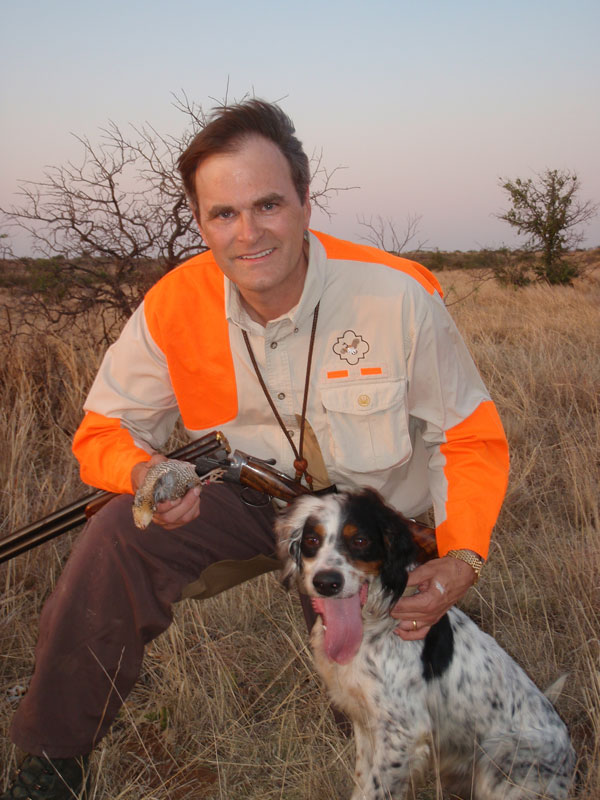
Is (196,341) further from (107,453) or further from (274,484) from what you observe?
(274,484)

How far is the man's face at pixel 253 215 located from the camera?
255 centimetres

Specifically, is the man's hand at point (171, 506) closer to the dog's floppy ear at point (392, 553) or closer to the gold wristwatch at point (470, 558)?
the dog's floppy ear at point (392, 553)

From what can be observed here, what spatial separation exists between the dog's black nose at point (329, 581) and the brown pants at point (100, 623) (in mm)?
576

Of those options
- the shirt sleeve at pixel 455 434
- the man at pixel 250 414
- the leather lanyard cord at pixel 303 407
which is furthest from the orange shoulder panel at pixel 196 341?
the shirt sleeve at pixel 455 434

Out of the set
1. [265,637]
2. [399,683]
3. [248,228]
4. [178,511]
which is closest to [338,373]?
[248,228]

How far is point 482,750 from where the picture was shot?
2.35m

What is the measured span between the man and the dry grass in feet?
1.26

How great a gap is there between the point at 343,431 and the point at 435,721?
1165 mm

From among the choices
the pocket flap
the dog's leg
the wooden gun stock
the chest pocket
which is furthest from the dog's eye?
the dog's leg

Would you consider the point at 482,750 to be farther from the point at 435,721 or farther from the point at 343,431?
the point at 343,431

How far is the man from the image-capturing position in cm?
235

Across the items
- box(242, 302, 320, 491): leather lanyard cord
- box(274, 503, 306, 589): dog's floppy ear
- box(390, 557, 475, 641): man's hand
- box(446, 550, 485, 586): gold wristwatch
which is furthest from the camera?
box(242, 302, 320, 491): leather lanyard cord

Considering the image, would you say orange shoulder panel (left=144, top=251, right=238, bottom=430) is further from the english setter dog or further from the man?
the english setter dog

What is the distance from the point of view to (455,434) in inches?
102
